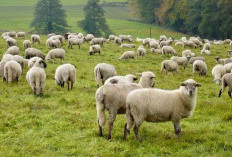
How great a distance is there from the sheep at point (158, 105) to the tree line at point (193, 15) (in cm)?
5385

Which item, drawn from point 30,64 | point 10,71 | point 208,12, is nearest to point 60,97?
point 10,71

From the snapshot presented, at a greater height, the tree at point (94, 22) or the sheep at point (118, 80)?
the tree at point (94, 22)

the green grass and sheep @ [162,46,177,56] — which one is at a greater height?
sheep @ [162,46,177,56]

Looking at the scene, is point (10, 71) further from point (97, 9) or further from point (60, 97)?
point (97, 9)

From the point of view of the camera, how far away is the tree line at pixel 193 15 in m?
59.2

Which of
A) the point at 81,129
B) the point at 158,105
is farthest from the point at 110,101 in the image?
the point at 81,129

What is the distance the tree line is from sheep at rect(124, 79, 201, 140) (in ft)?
177

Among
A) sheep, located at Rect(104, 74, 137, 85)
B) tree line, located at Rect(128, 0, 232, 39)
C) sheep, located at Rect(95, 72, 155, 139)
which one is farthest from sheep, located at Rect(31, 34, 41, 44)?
tree line, located at Rect(128, 0, 232, 39)

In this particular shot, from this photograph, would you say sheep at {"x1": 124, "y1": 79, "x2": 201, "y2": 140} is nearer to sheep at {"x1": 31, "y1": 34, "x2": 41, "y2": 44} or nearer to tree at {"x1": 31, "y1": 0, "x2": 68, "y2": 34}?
sheep at {"x1": 31, "y1": 34, "x2": 41, "y2": 44}

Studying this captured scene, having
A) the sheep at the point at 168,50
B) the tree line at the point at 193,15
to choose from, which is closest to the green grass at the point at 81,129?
the sheep at the point at 168,50

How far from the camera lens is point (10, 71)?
15.5m

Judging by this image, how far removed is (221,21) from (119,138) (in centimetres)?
5840

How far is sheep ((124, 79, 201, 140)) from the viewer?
8.59 m

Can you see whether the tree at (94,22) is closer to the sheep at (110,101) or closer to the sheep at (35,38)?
the sheep at (35,38)
